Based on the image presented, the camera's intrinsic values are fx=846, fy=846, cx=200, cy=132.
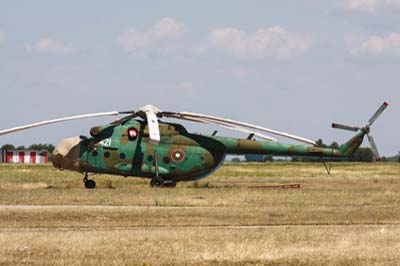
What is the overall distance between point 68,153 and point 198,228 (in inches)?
758

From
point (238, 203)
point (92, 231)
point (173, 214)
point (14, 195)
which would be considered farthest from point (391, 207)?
point (14, 195)

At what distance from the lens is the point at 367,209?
28797 mm

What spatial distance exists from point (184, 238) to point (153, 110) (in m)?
21.3

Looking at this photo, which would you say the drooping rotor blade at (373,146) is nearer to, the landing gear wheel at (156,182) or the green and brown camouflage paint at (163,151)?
the green and brown camouflage paint at (163,151)

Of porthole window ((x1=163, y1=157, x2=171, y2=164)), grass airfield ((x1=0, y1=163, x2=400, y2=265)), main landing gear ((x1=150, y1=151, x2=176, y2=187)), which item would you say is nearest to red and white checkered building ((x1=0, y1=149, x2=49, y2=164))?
porthole window ((x1=163, y1=157, x2=171, y2=164))

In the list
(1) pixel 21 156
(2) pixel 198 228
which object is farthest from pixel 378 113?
(1) pixel 21 156

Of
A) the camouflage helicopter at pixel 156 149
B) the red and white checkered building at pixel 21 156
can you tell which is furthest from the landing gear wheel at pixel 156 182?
the red and white checkered building at pixel 21 156

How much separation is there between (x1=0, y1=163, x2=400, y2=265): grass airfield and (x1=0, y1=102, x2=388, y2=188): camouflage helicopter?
516 cm

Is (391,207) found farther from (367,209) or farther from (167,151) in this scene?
(167,151)

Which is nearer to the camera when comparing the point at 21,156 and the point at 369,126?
the point at 369,126

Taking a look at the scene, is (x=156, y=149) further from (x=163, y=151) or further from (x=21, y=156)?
(x=21, y=156)

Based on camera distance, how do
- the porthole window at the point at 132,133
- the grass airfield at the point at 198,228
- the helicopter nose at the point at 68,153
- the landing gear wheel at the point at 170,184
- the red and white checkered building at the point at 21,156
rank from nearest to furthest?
1. the grass airfield at the point at 198,228
2. the porthole window at the point at 132,133
3. the helicopter nose at the point at 68,153
4. the landing gear wheel at the point at 170,184
5. the red and white checkered building at the point at 21,156

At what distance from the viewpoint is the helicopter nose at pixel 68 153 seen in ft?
134

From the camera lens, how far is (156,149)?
1626 inches
